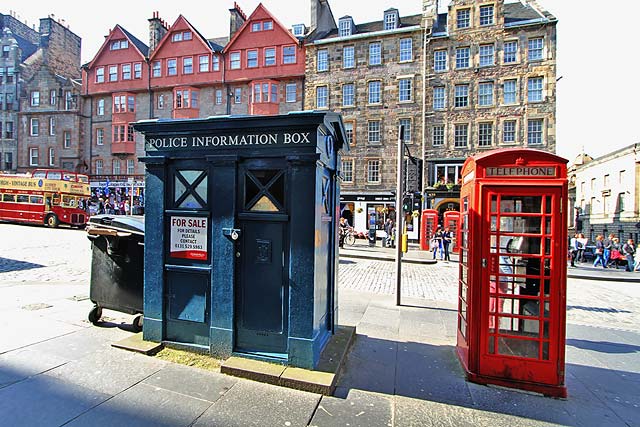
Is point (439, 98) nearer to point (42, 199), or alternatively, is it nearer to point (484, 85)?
point (484, 85)

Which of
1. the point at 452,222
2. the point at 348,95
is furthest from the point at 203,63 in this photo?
the point at 452,222

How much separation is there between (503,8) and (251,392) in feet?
105

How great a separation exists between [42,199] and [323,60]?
76.2ft

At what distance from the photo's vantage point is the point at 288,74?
30531mm

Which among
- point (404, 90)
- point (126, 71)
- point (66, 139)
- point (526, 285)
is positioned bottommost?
point (526, 285)

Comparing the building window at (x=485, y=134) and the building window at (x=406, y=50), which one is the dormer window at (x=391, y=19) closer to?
the building window at (x=406, y=50)

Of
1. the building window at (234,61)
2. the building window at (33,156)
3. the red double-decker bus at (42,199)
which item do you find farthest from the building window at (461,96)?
the building window at (33,156)

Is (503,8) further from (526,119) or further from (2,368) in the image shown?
(2,368)

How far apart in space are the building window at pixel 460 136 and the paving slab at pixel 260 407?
88.5 feet

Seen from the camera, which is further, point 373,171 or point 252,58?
point 252,58

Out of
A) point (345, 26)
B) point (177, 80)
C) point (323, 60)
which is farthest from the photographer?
point (177, 80)

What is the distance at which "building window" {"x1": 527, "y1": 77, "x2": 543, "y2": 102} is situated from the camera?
25578mm

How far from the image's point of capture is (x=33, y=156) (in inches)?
1443

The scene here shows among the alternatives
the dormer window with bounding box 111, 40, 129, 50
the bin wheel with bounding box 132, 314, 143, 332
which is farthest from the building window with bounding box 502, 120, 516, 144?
the dormer window with bounding box 111, 40, 129, 50
